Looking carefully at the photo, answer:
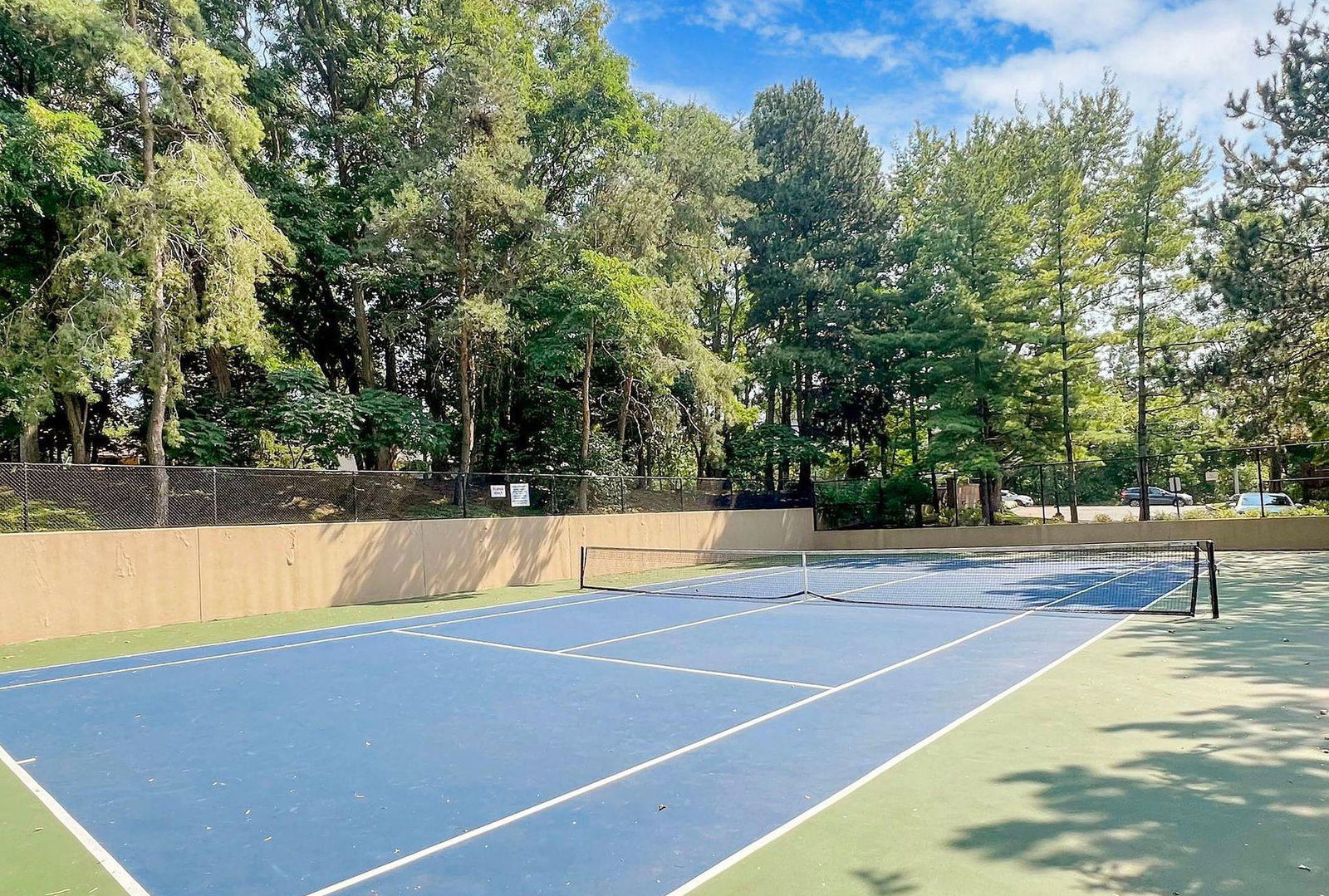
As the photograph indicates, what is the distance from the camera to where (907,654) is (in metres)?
8.20

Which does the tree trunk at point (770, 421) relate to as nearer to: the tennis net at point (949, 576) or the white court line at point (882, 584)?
the tennis net at point (949, 576)

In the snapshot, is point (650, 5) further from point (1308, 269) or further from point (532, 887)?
point (532, 887)

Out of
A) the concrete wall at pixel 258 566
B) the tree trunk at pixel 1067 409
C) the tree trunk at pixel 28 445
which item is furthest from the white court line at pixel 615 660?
the tree trunk at pixel 1067 409

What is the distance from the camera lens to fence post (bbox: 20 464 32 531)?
11234mm

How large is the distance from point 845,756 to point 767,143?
2955 cm

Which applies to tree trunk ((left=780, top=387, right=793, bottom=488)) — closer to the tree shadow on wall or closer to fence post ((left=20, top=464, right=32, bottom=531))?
fence post ((left=20, top=464, right=32, bottom=531))

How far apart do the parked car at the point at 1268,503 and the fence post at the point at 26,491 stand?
25837 mm

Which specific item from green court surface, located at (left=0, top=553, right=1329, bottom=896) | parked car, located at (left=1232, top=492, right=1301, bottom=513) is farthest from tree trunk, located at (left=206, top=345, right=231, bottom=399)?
parked car, located at (left=1232, top=492, right=1301, bottom=513)

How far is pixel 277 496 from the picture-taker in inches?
554

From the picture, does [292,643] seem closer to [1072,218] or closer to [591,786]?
[591,786]

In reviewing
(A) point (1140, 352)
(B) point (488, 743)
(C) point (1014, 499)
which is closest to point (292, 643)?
(B) point (488, 743)

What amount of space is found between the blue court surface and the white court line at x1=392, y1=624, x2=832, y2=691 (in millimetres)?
47

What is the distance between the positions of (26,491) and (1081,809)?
43.9ft

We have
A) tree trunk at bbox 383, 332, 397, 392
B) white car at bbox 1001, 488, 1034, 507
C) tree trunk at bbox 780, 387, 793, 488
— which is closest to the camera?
tree trunk at bbox 383, 332, 397, 392
